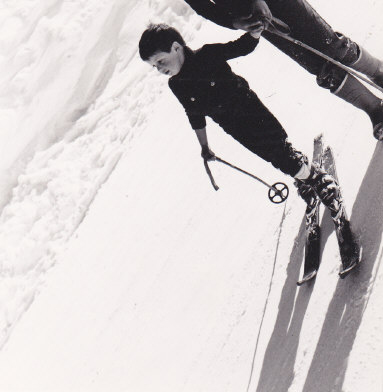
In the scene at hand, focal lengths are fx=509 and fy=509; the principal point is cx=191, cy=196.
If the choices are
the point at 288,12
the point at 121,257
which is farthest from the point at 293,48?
the point at 121,257

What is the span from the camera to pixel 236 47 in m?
2.86

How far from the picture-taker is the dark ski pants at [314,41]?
305 cm

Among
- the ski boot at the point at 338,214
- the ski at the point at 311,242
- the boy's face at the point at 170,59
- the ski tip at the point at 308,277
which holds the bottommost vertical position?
the ski tip at the point at 308,277

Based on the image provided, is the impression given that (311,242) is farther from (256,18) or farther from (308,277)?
(256,18)

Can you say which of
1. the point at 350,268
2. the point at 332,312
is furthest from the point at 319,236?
the point at 332,312

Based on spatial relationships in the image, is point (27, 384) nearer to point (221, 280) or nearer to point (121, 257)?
point (121, 257)

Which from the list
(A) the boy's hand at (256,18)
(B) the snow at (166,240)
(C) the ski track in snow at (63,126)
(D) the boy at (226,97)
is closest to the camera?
(A) the boy's hand at (256,18)

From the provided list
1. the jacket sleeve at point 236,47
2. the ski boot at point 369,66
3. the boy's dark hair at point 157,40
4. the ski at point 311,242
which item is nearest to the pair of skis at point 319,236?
the ski at point 311,242

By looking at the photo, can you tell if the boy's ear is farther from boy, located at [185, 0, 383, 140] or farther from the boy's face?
boy, located at [185, 0, 383, 140]

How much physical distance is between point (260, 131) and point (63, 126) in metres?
6.37

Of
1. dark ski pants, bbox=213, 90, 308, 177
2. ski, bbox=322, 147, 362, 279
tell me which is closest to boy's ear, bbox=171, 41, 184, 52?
dark ski pants, bbox=213, 90, 308, 177

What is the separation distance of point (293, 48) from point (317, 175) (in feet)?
2.71

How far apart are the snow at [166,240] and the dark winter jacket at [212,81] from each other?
1165 millimetres

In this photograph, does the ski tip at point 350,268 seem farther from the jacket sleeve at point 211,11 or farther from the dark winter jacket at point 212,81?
the jacket sleeve at point 211,11
